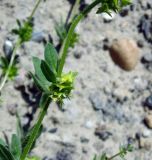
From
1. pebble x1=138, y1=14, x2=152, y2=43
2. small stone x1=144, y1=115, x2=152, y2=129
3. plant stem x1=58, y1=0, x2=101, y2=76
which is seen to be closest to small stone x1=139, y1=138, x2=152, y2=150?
small stone x1=144, y1=115, x2=152, y2=129

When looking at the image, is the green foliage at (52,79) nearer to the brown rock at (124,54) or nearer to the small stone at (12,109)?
the small stone at (12,109)

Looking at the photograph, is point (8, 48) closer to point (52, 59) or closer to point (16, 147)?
point (16, 147)

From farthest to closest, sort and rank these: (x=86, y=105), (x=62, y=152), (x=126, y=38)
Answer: (x=126, y=38)
(x=86, y=105)
(x=62, y=152)

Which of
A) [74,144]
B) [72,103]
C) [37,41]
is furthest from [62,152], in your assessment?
[37,41]

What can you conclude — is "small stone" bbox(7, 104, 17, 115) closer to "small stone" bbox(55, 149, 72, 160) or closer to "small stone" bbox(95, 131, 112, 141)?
"small stone" bbox(55, 149, 72, 160)

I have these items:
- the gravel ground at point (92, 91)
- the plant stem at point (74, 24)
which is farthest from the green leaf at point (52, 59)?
the gravel ground at point (92, 91)

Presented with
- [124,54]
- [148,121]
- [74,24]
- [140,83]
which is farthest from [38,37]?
[74,24]

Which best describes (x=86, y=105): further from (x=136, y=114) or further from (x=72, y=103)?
(x=136, y=114)
